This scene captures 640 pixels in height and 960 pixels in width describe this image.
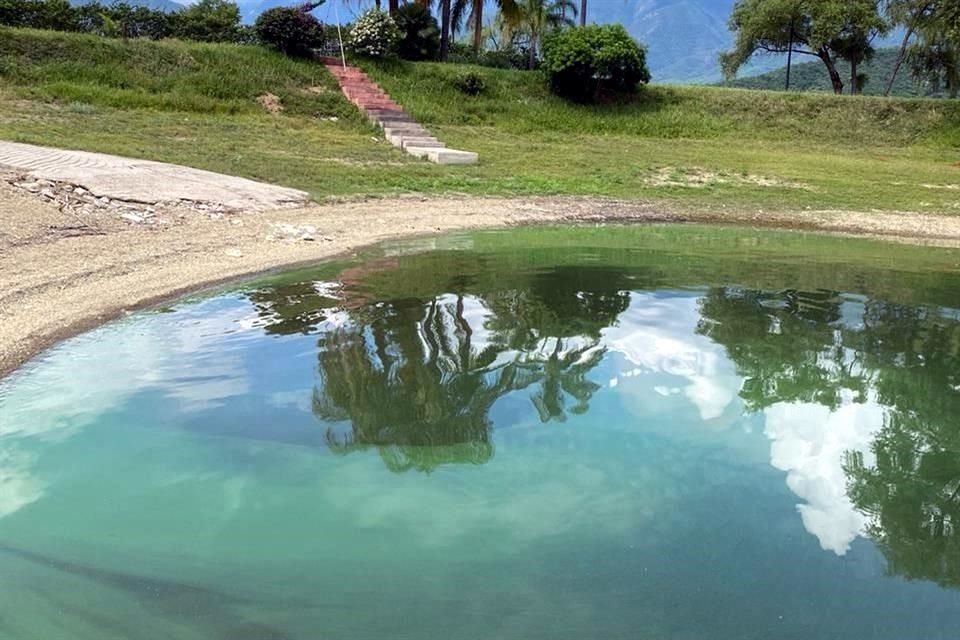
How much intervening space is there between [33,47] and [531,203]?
1598 cm

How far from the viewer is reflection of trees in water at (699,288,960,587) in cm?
491

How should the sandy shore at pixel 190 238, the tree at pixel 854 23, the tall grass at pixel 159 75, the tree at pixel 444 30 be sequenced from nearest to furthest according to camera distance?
the sandy shore at pixel 190 238, the tall grass at pixel 159 75, the tree at pixel 444 30, the tree at pixel 854 23

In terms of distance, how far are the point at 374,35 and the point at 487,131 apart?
6.35 meters

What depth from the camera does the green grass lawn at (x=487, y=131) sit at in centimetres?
1759

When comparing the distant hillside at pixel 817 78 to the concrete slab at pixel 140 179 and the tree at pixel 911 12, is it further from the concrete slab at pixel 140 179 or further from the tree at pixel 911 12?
the concrete slab at pixel 140 179

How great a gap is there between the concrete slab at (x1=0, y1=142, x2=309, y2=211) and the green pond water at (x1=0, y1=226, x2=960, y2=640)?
441cm

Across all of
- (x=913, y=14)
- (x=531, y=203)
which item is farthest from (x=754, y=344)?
(x=913, y=14)

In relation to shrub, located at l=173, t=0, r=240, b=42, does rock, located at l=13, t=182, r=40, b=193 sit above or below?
below

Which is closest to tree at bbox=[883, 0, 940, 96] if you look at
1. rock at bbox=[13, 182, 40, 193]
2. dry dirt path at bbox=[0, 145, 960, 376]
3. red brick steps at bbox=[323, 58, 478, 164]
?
dry dirt path at bbox=[0, 145, 960, 376]

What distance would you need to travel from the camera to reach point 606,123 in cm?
2856

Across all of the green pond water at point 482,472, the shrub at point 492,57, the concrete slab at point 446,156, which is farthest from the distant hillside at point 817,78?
the green pond water at point 482,472

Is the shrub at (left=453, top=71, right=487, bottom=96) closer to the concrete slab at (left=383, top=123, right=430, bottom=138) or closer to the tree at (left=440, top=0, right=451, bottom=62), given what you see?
the tree at (left=440, top=0, right=451, bottom=62)

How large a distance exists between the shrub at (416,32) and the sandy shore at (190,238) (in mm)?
17188

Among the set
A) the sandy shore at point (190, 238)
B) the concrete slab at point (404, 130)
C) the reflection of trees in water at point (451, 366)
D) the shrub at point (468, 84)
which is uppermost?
the shrub at point (468, 84)
